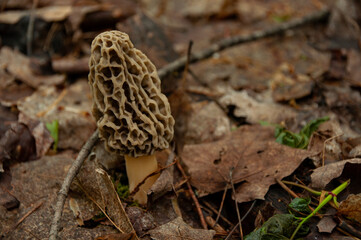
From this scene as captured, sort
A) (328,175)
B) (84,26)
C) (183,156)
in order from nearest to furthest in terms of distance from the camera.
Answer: (328,175) < (183,156) < (84,26)

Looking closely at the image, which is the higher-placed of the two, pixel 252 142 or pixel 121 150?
pixel 121 150

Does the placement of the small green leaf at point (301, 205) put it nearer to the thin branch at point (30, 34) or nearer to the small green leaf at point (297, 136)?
A: the small green leaf at point (297, 136)

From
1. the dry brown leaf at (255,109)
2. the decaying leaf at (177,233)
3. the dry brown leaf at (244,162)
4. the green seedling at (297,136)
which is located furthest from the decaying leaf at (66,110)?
the green seedling at (297,136)

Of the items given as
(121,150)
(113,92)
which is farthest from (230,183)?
(113,92)

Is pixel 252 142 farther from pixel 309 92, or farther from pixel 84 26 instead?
pixel 84 26

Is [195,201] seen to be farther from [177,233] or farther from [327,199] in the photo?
[327,199]

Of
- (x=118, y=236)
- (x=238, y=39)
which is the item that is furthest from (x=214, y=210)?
(x=238, y=39)
